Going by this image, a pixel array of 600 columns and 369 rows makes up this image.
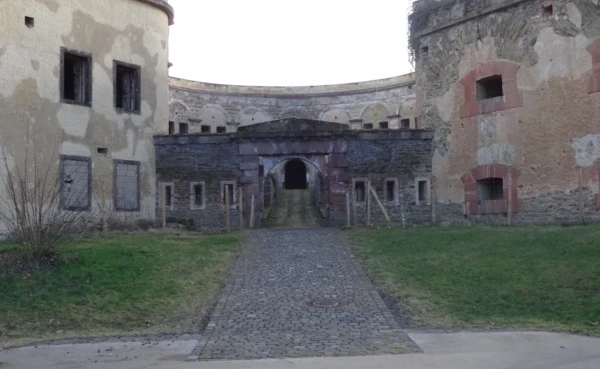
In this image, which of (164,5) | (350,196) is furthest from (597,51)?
(164,5)

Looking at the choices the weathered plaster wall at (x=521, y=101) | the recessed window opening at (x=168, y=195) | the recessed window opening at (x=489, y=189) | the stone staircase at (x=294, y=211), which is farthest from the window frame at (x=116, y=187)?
the recessed window opening at (x=489, y=189)

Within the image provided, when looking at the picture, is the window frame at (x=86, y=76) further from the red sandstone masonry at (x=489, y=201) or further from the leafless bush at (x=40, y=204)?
the red sandstone masonry at (x=489, y=201)

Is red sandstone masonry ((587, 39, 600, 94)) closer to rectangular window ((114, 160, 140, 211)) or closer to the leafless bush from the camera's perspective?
the leafless bush

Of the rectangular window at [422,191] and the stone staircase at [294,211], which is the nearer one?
the rectangular window at [422,191]

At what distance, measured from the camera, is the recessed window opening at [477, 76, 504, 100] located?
20266mm

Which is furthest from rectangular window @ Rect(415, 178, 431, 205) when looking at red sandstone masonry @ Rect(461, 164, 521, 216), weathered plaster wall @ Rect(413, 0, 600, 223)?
red sandstone masonry @ Rect(461, 164, 521, 216)

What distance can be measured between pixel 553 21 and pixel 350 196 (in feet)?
26.4

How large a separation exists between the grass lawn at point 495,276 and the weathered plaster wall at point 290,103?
615 inches

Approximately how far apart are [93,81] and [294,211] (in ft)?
36.6

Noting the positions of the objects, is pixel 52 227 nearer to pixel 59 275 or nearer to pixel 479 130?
pixel 59 275

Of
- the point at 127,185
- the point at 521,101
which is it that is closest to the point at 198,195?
the point at 127,185

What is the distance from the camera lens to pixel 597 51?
17.2 m

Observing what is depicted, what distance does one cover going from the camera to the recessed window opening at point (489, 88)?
20266mm

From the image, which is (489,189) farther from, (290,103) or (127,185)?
(290,103)
